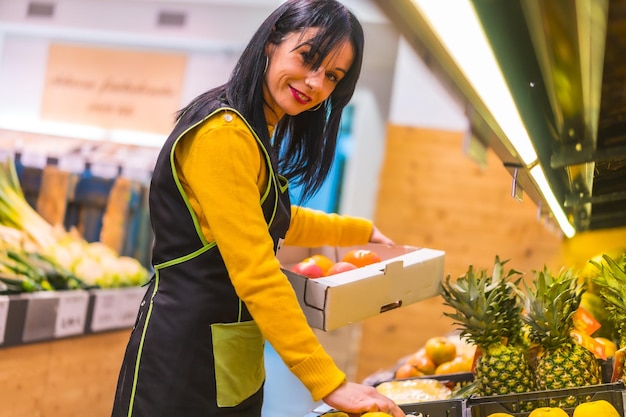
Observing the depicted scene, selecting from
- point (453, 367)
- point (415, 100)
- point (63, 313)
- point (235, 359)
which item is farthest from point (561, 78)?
point (415, 100)

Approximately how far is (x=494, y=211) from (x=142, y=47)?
9.28 feet

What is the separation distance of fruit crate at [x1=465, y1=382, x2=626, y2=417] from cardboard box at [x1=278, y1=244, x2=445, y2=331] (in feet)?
1.07

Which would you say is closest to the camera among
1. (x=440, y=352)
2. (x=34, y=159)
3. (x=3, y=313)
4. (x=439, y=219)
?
(x=440, y=352)

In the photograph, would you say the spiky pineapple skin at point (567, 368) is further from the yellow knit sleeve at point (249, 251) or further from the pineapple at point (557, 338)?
the yellow knit sleeve at point (249, 251)

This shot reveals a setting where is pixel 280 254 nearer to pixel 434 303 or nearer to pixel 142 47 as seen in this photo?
pixel 434 303

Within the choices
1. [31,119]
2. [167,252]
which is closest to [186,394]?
[167,252]

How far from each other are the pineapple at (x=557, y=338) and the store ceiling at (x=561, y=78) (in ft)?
0.90

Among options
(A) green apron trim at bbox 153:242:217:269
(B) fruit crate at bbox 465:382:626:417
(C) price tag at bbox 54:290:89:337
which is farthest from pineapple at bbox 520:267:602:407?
(C) price tag at bbox 54:290:89:337

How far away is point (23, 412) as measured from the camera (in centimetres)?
308

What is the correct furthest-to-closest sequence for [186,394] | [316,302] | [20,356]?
[20,356] < [316,302] < [186,394]

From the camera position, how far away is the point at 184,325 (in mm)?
1497

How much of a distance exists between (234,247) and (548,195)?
3.15ft

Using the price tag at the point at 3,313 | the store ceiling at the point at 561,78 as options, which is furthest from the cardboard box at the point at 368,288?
the price tag at the point at 3,313

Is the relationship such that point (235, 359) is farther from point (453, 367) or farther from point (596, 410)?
point (453, 367)
